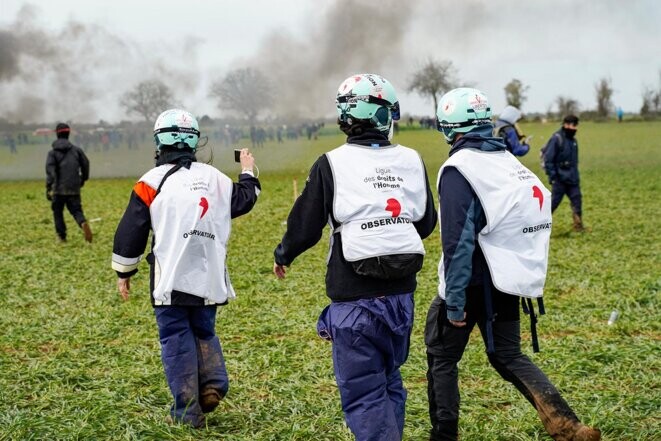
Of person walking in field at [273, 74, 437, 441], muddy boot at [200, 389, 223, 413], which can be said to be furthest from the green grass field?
person walking in field at [273, 74, 437, 441]

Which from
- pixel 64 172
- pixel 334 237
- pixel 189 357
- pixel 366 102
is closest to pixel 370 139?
pixel 366 102

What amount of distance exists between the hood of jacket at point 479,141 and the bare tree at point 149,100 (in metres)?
34.5

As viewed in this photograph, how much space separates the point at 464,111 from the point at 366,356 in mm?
1557

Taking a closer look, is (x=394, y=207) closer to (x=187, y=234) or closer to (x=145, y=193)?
(x=187, y=234)

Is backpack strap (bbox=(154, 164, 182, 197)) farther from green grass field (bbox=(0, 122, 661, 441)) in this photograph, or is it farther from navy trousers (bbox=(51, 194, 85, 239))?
navy trousers (bbox=(51, 194, 85, 239))

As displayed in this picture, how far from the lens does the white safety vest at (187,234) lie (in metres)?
4.86

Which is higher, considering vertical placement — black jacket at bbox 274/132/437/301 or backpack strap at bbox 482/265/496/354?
black jacket at bbox 274/132/437/301

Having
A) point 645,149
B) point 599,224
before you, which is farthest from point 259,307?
point 645,149

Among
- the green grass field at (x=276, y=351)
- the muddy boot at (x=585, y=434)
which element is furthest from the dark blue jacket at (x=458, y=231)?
the green grass field at (x=276, y=351)

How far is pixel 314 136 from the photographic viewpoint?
34.1 m

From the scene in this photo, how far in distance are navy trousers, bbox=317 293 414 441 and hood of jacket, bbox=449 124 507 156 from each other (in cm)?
101

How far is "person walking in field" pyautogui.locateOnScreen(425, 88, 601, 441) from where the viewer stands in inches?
166

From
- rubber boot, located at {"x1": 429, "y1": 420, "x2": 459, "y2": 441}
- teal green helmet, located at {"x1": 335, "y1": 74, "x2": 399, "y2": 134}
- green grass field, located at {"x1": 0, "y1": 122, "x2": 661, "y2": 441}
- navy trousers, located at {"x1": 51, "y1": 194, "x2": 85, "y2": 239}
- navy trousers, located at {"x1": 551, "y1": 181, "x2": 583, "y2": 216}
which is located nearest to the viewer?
teal green helmet, located at {"x1": 335, "y1": 74, "x2": 399, "y2": 134}

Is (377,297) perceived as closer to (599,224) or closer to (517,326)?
(517,326)
